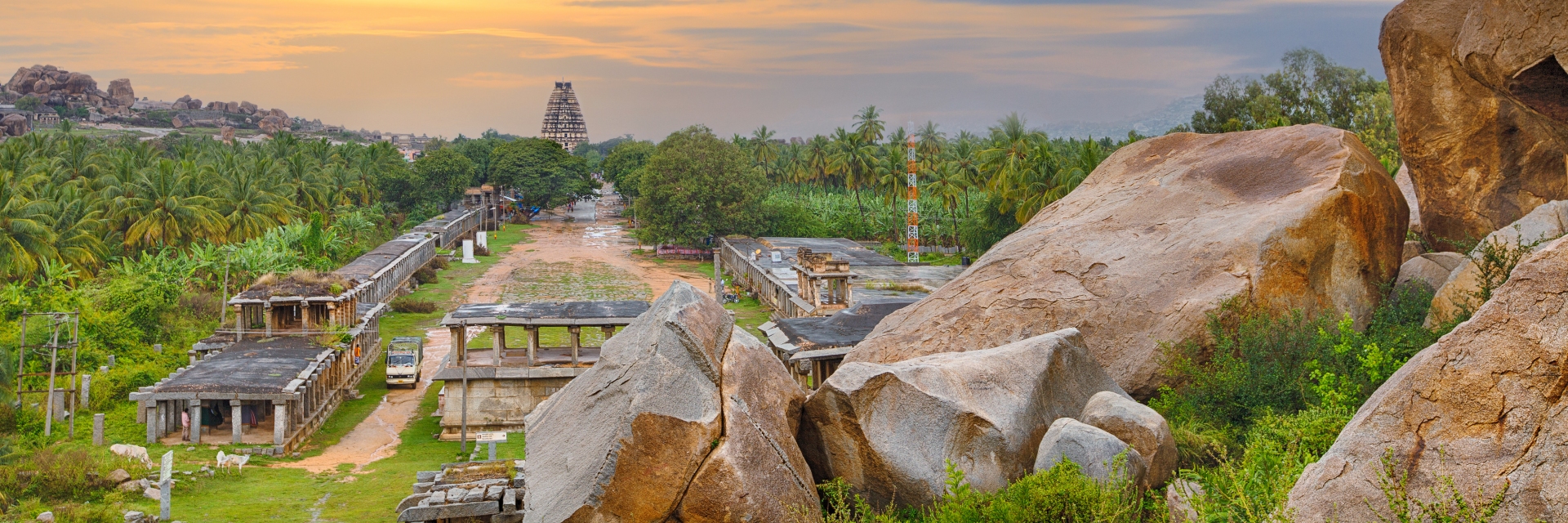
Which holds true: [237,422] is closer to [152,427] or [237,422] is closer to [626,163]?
[152,427]

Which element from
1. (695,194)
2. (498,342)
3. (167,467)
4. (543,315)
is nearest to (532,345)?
(498,342)

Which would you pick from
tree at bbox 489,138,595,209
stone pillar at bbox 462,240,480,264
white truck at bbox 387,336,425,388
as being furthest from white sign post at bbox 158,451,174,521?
tree at bbox 489,138,595,209

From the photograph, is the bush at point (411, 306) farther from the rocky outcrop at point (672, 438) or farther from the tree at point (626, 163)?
the tree at point (626, 163)

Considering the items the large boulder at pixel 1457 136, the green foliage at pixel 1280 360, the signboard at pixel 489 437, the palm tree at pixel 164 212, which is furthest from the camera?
the palm tree at pixel 164 212

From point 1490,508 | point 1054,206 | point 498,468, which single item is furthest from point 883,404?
point 1054,206

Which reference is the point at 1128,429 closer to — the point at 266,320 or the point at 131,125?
the point at 266,320

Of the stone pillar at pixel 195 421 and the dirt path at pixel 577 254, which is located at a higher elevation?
the dirt path at pixel 577 254

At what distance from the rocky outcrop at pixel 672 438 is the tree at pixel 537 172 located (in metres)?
103

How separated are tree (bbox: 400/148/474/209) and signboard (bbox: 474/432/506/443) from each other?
251ft

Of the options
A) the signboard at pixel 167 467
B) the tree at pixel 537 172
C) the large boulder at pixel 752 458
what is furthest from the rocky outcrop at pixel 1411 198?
the tree at pixel 537 172

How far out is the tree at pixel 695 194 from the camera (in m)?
83.4

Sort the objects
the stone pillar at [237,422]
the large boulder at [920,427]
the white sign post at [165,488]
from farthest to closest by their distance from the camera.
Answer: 1. the stone pillar at [237,422]
2. the white sign post at [165,488]
3. the large boulder at [920,427]

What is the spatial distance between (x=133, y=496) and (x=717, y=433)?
19034 mm

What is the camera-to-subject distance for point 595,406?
1382 cm
